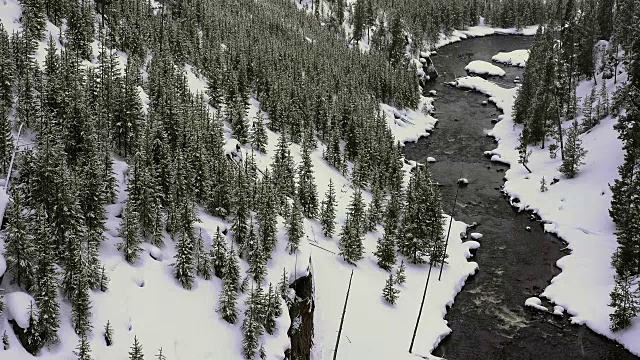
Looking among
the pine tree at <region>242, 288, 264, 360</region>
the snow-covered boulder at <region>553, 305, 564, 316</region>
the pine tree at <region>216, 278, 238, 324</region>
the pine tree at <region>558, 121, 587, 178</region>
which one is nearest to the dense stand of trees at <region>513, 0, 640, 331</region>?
the pine tree at <region>558, 121, 587, 178</region>

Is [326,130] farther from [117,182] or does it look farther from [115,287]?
[115,287]

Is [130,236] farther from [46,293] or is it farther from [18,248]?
[18,248]

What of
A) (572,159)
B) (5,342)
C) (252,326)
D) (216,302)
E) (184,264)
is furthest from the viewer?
(572,159)

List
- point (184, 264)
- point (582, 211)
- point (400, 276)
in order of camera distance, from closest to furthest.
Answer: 1. point (184, 264)
2. point (400, 276)
3. point (582, 211)

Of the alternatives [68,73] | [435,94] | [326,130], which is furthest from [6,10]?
[435,94]

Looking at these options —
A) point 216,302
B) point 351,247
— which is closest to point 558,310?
point 351,247
